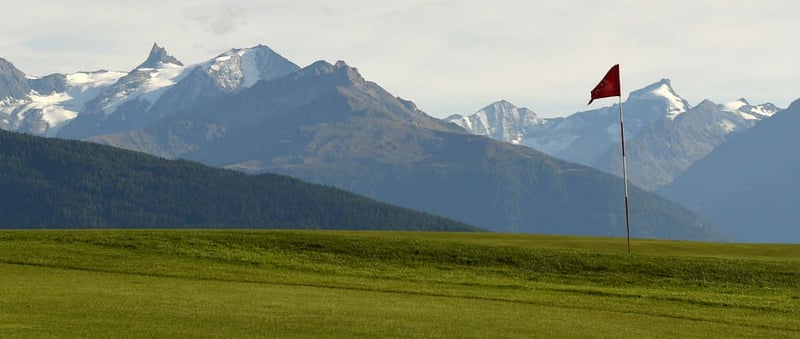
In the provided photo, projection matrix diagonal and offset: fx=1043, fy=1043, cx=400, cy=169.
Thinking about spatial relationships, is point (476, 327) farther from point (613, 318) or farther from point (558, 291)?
point (558, 291)

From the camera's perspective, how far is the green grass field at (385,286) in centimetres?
3650

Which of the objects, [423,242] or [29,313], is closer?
[29,313]

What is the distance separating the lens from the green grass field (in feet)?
120

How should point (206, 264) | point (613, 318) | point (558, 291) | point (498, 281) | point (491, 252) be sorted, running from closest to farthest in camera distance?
point (613, 318)
point (558, 291)
point (498, 281)
point (206, 264)
point (491, 252)

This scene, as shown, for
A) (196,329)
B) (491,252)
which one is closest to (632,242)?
(491,252)

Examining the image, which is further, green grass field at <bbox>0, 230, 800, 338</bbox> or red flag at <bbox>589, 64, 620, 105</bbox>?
red flag at <bbox>589, 64, 620, 105</bbox>

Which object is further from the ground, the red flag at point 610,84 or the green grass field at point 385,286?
the red flag at point 610,84

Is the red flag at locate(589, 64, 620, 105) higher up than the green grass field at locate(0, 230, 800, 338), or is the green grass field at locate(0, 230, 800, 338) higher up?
the red flag at locate(589, 64, 620, 105)

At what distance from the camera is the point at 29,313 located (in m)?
36.8

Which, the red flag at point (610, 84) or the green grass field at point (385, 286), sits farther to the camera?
the red flag at point (610, 84)

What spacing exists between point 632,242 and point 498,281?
19.9 m

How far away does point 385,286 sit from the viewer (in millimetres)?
51969

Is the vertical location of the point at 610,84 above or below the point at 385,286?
above

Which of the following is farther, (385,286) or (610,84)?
(610,84)
